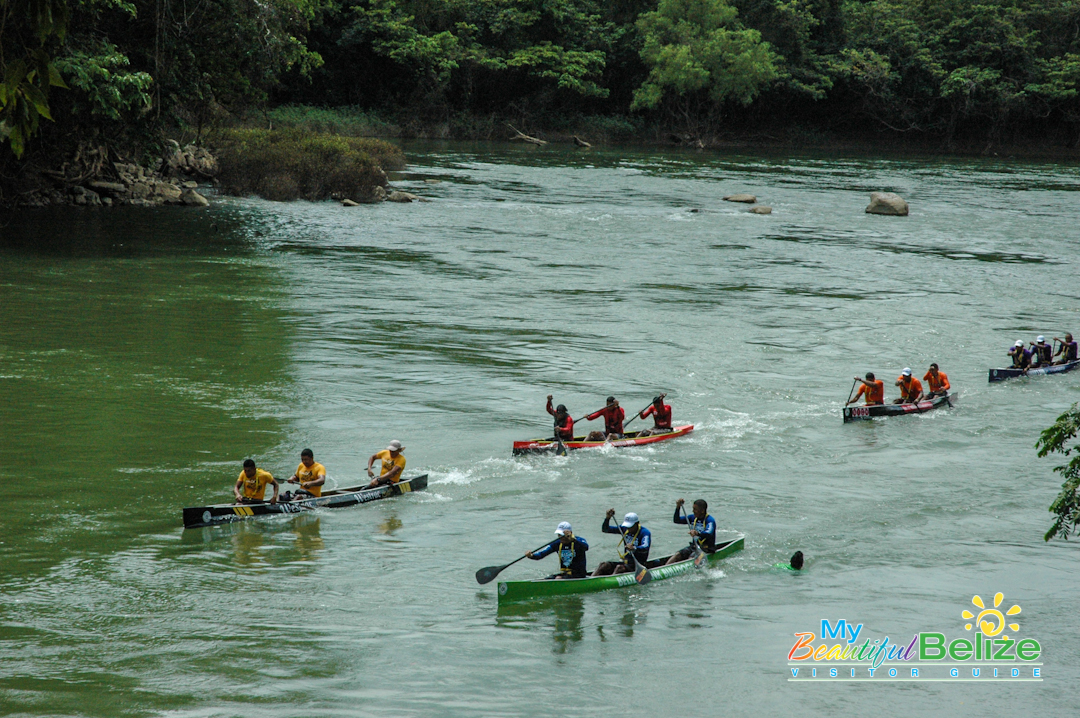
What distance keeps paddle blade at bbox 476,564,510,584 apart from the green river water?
0.26 metres

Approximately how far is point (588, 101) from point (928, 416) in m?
74.0

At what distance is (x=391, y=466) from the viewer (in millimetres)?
17203

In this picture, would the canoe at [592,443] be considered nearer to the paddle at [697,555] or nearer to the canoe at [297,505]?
the canoe at [297,505]

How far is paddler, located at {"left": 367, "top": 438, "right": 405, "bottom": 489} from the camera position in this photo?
1703 centimetres

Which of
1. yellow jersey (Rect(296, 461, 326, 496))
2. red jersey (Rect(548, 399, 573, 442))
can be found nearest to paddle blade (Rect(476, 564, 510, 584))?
yellow jersey (Rect(296, 461, 326, 496))

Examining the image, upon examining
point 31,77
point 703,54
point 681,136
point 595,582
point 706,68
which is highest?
point 703,54

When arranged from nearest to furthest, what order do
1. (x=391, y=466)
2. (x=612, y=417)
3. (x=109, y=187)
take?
1. (x=391, y=466)
2. (x=612, y=417)
3. (x=109, y=187)

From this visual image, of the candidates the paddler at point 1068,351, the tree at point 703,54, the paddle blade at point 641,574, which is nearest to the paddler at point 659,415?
the paddle blade at point 641,574

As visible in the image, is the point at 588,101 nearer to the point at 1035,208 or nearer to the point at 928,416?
the point at 1035,208

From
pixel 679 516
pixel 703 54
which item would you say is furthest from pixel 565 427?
pixel 703 54

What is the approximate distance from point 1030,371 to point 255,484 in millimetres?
19913

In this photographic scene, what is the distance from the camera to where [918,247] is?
43844mm

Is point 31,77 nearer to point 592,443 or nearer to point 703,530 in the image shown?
point 703,530

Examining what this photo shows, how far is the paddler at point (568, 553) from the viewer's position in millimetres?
14281
